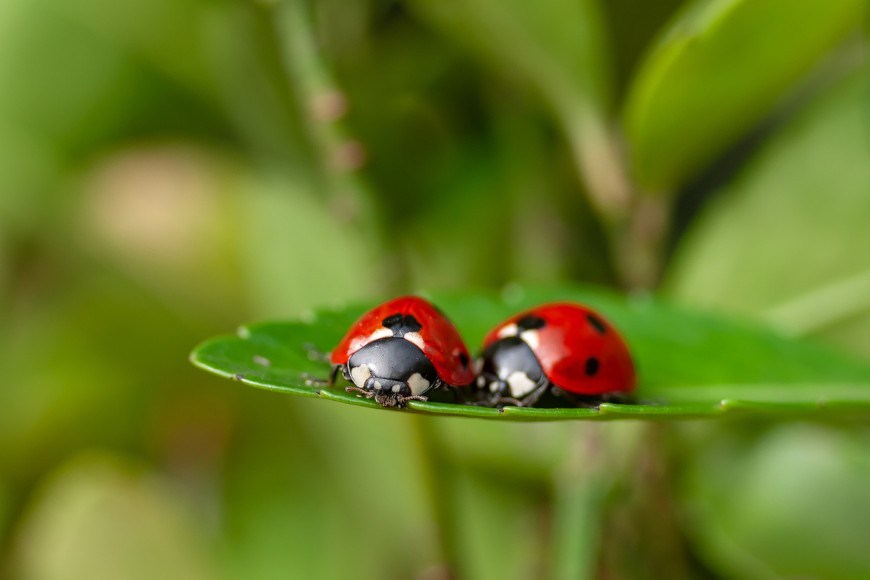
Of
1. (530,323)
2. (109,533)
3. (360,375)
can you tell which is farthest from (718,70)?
(109,533)

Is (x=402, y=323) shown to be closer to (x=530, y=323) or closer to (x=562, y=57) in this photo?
(x=530, y=323)

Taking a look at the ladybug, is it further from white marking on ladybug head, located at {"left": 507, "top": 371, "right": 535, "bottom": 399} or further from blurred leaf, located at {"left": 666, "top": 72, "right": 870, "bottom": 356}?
blurred leaf, located at {"left": 666, "top": 72, "right": 870, "bottom": 356}

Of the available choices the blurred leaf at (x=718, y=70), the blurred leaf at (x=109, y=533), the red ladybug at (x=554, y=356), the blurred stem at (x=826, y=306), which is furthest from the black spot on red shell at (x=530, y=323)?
the blurred leaf at (x=109, y=533)

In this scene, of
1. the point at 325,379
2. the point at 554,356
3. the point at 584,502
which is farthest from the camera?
the point at 584,502

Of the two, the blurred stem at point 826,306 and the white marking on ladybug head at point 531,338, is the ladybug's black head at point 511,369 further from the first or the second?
the blurred stem at point 826,306

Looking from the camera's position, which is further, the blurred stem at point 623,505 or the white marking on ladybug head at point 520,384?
the blurred stem at point 623,505

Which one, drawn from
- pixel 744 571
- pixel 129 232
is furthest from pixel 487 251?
pixel 129 232

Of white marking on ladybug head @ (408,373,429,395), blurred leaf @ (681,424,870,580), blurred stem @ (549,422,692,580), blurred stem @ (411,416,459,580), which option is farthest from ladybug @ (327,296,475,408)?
blurred leaf @ (681,424,870,580)
